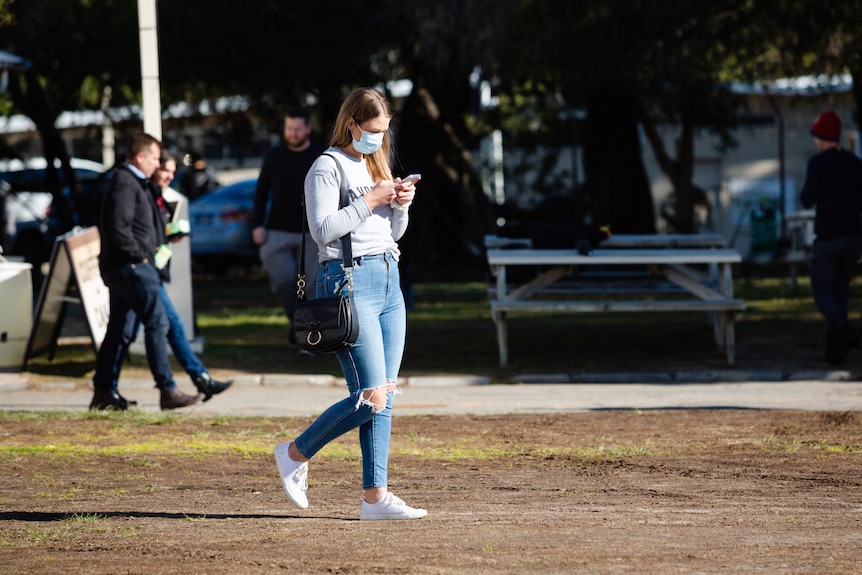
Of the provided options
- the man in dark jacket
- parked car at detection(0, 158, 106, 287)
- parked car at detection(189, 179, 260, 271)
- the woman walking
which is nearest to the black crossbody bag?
the woman walking

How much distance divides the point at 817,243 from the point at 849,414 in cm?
313

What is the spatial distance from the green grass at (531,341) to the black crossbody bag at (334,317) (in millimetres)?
5494

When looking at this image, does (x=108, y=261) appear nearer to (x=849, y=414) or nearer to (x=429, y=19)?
(x=849, y=414)

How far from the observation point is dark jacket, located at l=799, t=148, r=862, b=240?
11.2 m

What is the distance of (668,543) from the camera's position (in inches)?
207

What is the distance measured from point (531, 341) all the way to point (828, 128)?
3.64 meters

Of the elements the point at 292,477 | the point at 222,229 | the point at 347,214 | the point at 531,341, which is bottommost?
the point at 531,341

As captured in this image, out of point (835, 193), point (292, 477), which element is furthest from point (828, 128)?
point (292, 477)

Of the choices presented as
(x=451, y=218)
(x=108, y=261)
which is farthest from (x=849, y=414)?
(x=451, y=218)

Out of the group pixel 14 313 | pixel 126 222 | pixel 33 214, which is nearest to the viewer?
pixel 126 222

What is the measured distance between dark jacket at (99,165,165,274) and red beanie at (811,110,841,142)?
18.8 ft

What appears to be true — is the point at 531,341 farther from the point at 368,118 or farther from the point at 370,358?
the point at 368,118

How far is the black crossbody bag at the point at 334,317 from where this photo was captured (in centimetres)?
548

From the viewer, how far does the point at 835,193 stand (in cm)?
1129
